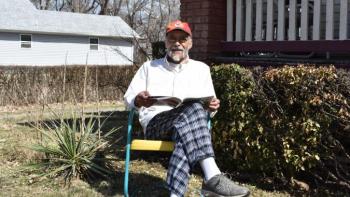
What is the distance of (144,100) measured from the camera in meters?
4.00

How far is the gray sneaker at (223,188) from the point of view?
369cm

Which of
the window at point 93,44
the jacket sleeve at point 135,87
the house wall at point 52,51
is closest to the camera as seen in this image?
the jacket sleeve at point 135,87

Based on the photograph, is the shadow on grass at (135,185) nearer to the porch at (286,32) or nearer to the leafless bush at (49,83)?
the porch at (286,32)

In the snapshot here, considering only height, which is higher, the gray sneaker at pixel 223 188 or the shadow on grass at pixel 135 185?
the gray sneaker at pixel 223 188

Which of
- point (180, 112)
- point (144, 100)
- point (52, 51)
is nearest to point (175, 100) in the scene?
point (180, 112)

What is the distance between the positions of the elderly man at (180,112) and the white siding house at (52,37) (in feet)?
73.6

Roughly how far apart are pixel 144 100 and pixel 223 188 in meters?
0.92

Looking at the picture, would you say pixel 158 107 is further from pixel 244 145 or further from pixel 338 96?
pixel 338 96

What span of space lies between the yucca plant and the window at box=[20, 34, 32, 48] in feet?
80.0

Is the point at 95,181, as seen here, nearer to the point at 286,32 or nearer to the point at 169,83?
the point at 169,83

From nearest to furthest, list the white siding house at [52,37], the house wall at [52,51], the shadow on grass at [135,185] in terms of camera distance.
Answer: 1. the shadow on grass at [135,185]
2. the house wall at [52,51]
3. the white siding house at [52,37]

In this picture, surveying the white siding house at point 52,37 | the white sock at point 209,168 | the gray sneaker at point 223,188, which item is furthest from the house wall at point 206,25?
the white siding house at point 52,37

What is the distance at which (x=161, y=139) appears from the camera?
13.6ft

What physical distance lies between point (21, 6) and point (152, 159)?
88.7 feet
